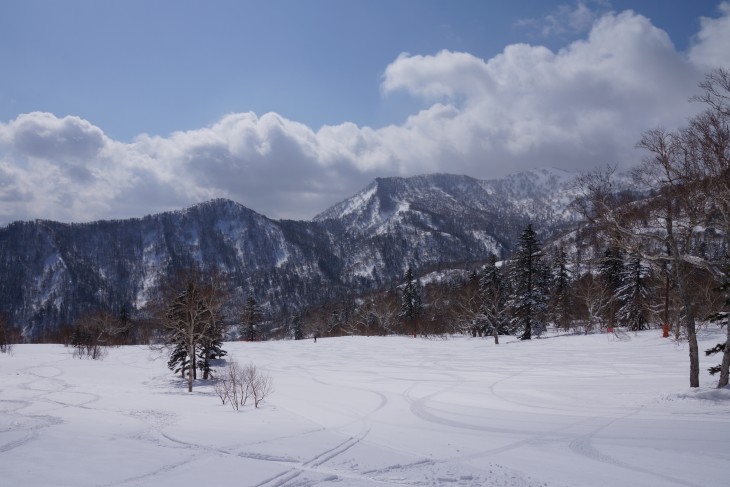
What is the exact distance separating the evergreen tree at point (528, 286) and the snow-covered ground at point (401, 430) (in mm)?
19306

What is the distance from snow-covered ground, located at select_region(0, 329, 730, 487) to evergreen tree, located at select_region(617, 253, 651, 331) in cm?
2342

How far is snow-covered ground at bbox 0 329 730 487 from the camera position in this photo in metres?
9.53

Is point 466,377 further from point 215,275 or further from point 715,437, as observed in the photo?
point 215,275

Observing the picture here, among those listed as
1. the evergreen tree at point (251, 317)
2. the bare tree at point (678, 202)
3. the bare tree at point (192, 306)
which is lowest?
the evergreen tree at point (251, 317)

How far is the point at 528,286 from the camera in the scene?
5125 centimetres

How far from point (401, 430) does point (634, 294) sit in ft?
166

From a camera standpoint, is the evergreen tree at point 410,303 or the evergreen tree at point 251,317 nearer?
the evergreen tree at point 251,317

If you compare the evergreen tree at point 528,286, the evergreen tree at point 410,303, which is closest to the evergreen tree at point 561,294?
the evergreen tree at point 528,286

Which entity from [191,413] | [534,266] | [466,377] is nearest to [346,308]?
[534,266]

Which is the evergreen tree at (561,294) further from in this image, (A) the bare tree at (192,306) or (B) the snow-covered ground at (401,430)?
(A) the bare tree at (192,306)

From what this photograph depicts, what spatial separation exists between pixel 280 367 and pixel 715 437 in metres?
32.5

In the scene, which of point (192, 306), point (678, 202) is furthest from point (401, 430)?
point (192, 306)

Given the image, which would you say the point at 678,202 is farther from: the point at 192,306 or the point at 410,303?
the point at 410,303

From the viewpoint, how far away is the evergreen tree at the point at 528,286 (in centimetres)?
5081
